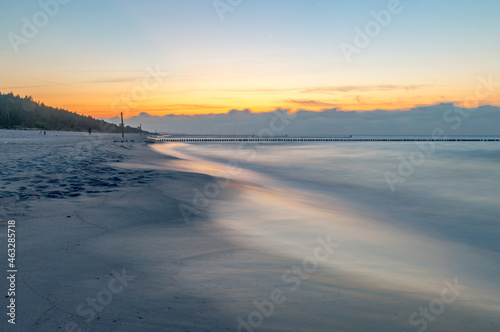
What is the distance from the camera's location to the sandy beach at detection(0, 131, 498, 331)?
3086mm

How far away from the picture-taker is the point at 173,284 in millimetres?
3807

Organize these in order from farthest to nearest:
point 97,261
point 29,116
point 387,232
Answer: point 29,116, point 387,232, point 97,261

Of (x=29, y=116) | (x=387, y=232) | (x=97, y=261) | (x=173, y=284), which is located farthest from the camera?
(x=29, y=116)

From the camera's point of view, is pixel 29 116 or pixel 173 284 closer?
pixel 173 284

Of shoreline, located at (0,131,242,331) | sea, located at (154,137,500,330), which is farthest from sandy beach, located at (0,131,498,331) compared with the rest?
sea, located at (154,137,500,330)

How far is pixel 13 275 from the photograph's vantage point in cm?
374

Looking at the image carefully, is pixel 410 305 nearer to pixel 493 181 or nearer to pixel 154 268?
pixel 154 268

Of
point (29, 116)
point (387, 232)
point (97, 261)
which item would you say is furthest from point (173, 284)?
point (29, 116)

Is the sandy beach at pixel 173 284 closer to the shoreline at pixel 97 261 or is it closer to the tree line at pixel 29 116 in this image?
the shoreline at pixel 97 261

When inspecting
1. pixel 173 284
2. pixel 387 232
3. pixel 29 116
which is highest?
pixel 29 116

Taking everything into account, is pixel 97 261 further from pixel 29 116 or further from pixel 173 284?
pixel 29 116

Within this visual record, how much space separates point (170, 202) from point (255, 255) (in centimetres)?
413

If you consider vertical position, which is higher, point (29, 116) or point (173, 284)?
point (29, 116)

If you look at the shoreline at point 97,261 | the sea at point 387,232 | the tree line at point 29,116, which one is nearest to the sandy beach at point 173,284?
the shoreline at point 97,261
